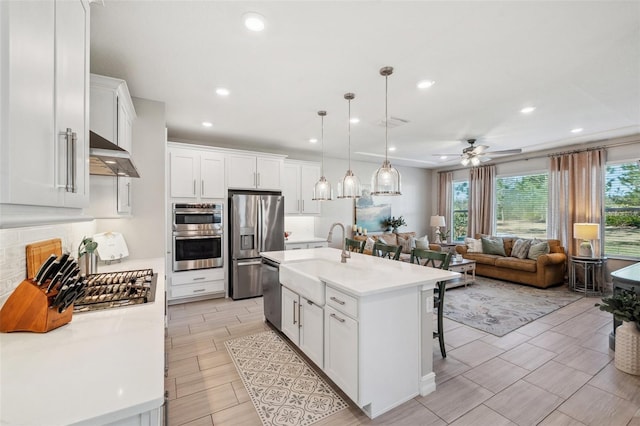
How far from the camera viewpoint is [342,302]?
2002 millimetres

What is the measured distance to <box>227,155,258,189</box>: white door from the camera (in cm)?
457

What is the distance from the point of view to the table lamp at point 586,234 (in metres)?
4.65

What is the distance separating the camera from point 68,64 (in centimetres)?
110

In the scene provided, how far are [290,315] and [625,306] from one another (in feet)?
10.2

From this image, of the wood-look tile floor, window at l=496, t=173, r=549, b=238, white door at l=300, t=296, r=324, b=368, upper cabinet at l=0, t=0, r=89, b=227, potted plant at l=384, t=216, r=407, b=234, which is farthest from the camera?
potted plant at l=384, t=216, r=407, b=234

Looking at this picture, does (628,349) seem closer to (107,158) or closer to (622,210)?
(622,210)

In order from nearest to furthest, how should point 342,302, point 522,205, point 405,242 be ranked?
point 342,302
point 522,205
point 405,242

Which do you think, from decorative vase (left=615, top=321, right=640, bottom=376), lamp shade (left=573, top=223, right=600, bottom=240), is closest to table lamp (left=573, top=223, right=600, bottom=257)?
lamp shade (left=573, top=223, right=600, bottom=240)

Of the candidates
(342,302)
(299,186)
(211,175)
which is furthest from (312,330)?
(299,186)

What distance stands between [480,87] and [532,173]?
14.1 feet

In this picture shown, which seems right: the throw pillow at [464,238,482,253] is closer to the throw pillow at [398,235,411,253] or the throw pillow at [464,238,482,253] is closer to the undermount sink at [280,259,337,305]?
the throw pillow at [398,235,411,253]

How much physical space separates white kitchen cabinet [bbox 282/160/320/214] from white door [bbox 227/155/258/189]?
0.69 meters

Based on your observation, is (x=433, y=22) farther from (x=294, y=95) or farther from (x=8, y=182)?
(x=8, y=182)

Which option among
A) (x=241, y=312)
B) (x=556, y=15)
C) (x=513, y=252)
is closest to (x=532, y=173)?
(x=513, y=252)
